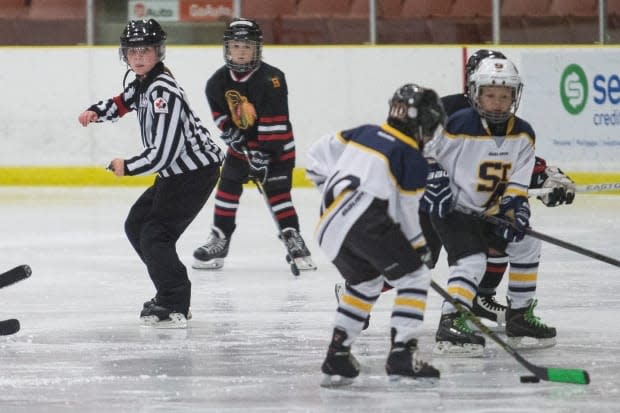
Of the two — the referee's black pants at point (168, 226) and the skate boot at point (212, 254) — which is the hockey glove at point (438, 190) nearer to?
the referee's black pants at point (168, 226)

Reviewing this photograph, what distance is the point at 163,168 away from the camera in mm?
4832

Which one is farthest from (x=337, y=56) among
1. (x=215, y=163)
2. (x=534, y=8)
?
(x=215, y=163)

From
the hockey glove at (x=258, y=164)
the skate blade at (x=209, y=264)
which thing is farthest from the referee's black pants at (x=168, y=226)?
the skate blade at (x=209, y=264)

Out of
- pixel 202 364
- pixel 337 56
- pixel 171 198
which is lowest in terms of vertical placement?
pixel 202 364

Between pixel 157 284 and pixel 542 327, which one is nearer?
pixel 542 327

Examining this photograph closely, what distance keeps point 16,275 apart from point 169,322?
25.8 inches

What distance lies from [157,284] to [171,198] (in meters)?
0.30

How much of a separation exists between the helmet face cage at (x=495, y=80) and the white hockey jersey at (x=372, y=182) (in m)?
0.57

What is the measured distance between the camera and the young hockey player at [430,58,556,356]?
4.24 meters

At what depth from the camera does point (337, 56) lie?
9188 millimetres

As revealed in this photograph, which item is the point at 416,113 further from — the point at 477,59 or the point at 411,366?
the point at 477,59

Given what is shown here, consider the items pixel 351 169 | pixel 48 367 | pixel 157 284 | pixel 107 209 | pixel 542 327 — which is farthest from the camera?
pixel 107 209

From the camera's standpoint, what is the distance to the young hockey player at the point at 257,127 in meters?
6.17

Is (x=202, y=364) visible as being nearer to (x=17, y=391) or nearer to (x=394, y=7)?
(x=17, y=391)
